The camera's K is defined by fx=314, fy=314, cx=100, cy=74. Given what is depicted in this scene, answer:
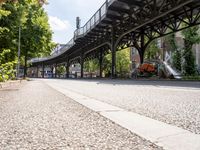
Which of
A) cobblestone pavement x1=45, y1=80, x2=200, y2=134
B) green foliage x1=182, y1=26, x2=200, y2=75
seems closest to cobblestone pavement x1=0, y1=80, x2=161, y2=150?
cobblestone pavement x1=45, y1=80, x2=200, y2=134

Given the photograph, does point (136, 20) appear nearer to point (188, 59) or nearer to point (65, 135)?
point (188, 59)

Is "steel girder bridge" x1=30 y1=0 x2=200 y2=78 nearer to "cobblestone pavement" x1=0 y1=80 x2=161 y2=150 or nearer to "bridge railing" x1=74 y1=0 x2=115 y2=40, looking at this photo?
"bridge railing" x1=74 y1=0 x2=115 y2=40

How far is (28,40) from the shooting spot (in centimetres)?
3641

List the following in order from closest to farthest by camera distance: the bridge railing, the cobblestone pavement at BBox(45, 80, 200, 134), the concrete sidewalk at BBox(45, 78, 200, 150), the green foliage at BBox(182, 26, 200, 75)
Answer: the concrete sidewalk at BBox(45, 78, 200, 150)
the cobblestone pavement at BBox(45, 80, 200, 134)
the bridge railing
the green foliage at BBox(182, 26, 200, 75)

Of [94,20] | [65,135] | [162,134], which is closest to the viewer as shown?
[162,134]

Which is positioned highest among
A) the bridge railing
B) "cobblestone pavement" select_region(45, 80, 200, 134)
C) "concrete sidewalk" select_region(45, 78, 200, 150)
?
the bridge railing

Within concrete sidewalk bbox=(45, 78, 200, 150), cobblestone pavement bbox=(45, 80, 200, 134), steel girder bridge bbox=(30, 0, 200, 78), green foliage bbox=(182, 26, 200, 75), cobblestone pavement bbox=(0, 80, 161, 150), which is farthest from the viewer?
green foliage bbox=(182, 26, 200, 75)

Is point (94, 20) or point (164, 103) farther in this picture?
point (94, 20)

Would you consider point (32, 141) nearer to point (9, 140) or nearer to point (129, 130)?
point (9, 140)

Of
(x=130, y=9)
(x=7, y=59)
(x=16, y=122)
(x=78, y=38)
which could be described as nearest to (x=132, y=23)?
(x=130, y=9)

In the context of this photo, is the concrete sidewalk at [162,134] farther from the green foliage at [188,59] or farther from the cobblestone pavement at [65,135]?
the green foliage at [188,59]

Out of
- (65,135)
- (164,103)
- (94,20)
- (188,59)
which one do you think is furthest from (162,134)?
(188,59)

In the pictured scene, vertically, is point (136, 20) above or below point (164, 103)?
above

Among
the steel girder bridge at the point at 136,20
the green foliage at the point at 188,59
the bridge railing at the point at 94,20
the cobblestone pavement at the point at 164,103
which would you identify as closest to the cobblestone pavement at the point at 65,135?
the cobblestone pavement at the point at 164,103
